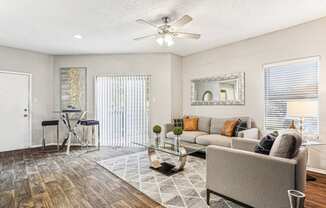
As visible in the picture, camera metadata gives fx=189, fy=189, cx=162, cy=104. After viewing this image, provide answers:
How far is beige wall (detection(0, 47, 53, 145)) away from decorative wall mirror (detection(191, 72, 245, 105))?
416cm

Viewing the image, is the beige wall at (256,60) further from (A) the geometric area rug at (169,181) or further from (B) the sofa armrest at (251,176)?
(B) the sofa armrest at (251,176)

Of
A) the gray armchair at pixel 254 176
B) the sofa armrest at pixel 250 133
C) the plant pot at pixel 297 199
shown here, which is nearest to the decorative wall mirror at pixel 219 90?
the sofa armrest at pixel 250 133

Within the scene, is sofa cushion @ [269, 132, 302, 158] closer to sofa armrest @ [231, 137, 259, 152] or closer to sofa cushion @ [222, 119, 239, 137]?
sofa armrest @ [231, 137, 259, 152]

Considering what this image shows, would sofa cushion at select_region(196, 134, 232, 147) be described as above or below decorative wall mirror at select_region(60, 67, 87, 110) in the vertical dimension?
below

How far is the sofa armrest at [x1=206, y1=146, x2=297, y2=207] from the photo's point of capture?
5.40 ft

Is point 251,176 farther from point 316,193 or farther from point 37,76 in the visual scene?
point 37,76

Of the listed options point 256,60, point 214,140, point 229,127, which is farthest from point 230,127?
point 256,60

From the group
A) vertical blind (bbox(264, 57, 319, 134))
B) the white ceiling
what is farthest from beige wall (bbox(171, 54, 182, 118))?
vertical blind (bbox(264, 57, 319, 134))

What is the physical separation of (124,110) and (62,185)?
9.18 ft

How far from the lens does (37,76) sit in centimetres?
522

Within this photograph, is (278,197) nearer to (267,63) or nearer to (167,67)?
(267,63)

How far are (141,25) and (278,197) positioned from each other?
3178 millimetres

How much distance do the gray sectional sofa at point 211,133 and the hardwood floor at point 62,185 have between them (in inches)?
71.6

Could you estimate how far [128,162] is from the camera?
3.78 m
